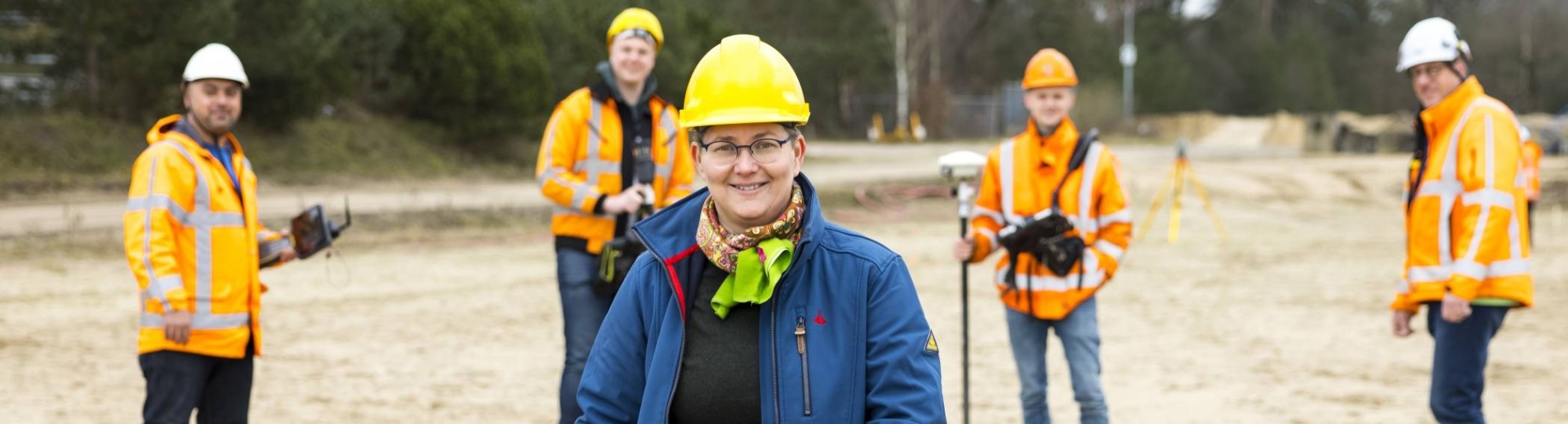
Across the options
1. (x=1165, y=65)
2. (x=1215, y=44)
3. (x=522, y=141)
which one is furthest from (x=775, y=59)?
(x=1215, y=44)

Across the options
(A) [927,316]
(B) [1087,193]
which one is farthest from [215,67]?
(A) [927,316]

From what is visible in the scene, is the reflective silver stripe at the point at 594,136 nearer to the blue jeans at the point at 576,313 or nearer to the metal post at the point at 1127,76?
the blue jeans at the point at 576,313

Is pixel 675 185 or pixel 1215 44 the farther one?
pixel 1215 44

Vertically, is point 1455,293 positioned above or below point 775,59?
below

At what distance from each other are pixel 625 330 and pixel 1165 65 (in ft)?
202

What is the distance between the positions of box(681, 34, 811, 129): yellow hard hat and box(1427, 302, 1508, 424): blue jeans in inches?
127

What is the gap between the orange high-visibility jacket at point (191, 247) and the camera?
14.9 ft

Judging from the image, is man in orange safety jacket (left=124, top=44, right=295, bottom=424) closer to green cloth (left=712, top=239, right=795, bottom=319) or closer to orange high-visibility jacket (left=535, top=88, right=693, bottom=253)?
orange high-visibility jacket (left=535, top=88, right=693, bottom=253)

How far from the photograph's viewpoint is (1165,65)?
61.3m

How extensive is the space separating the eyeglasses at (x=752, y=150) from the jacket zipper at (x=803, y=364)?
0.31 meters

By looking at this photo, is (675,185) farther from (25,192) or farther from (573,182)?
(25,192)

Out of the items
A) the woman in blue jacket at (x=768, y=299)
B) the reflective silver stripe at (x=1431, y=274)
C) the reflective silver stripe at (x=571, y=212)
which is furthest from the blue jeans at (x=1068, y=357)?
the woman in blue jacket at (x=768, y=299)

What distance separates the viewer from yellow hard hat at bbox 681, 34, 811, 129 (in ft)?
8.11

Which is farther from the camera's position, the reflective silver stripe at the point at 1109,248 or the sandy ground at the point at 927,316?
the sandy ground at the point at 927,316
